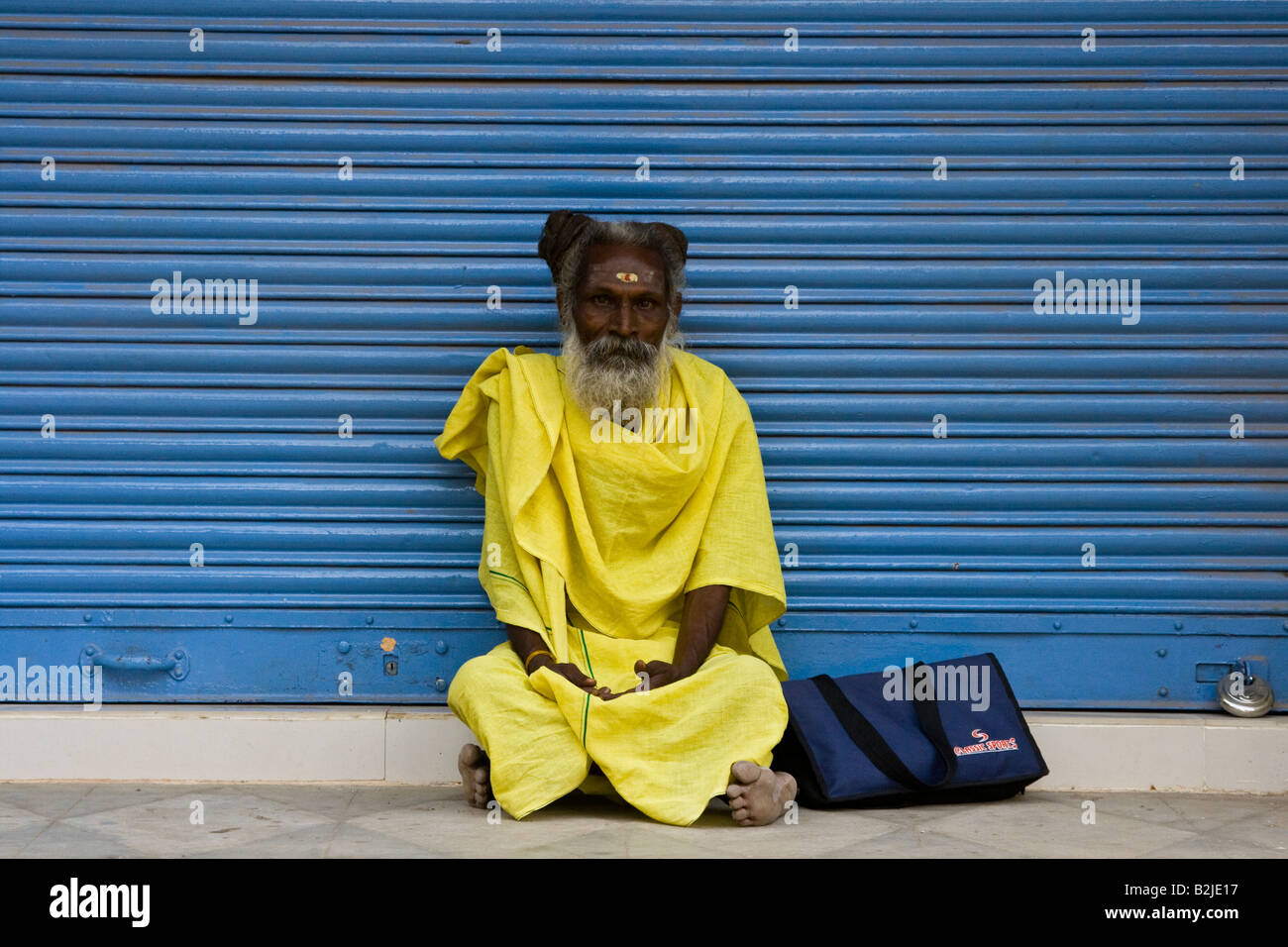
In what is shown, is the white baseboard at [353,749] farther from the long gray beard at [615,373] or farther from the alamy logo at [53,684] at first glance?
the long gray beard at [615,373]

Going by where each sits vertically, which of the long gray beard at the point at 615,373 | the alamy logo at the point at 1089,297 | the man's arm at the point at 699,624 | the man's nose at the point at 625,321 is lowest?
the man's arm at the point at 699,624

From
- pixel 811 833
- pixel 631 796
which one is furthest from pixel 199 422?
pixel 811 833

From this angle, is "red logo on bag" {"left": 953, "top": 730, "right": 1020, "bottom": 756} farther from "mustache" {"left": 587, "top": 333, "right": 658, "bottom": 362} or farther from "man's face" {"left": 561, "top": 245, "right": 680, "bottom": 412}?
"mustache" {"left": 587, "top": 333, "right": 658, "bottom": 362}

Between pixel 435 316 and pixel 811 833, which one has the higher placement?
pixel 435 316

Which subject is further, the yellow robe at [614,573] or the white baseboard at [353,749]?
the white baseboard at [353,749]

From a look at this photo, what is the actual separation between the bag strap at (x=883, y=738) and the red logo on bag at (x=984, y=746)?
0.04m

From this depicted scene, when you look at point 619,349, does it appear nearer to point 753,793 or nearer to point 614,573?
point 614,573

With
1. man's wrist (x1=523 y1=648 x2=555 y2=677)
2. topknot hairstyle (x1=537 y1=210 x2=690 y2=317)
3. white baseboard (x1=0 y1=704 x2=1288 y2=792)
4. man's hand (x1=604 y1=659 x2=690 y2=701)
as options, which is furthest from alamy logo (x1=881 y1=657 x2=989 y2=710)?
topknot hairstyle (x1=537 y1=210 x2=690 y2=317)

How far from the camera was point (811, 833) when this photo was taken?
3.67m

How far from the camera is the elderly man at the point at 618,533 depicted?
386cm

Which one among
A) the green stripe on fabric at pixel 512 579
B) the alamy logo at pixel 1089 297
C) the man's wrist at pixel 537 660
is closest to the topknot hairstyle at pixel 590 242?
the green stripe on fabric at pixel 512 579

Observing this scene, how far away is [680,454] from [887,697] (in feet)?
3.40

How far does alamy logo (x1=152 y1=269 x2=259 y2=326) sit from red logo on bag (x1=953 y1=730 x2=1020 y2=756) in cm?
274

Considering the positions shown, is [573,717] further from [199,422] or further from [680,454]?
[199,422]
